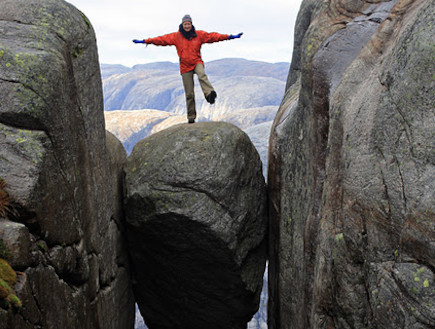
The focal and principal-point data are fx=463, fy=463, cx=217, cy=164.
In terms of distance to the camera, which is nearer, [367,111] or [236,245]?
[367,111]

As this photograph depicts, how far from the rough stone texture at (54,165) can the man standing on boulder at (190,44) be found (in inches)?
165

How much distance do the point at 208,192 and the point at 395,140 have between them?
8054 millimetres

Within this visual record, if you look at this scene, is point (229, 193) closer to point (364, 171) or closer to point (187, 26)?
point (187, 26)

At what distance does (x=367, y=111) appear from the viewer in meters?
10.5

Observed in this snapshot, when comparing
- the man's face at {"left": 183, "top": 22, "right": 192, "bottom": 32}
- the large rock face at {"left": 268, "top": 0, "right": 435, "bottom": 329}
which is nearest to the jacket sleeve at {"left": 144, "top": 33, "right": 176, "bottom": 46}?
the man's face at {"left": 183, "top": 22, "right": 192, "bottom": 32}


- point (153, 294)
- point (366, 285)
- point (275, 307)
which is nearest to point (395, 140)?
point (366, 285)

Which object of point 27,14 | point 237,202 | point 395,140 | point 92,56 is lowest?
point 237,202

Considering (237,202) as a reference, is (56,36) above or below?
above

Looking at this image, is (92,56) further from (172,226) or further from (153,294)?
(153,294)

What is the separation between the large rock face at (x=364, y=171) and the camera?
28.4 feet

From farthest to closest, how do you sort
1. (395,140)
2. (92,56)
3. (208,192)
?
1. (208,192)
2. (92,56)
3. (395,140)

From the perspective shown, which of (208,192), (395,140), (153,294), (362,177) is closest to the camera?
(395,140)

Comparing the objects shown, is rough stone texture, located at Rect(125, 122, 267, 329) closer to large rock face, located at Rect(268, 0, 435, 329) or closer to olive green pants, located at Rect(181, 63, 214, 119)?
olive green pants, located at Rect(181, 63, 214, 119)

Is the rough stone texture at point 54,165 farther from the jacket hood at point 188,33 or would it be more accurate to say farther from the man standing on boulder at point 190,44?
the jacket hood at point 188,33
